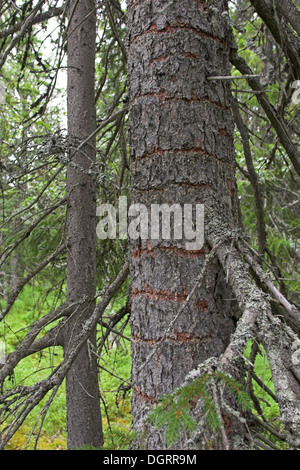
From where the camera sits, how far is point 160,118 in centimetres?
157

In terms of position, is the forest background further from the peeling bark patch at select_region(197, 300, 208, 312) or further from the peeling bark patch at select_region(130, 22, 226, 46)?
the peeling bark patch at select_region(197, 300, 208, 312)

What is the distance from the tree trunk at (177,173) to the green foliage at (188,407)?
50 centimetres

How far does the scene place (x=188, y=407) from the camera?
95 centimetres

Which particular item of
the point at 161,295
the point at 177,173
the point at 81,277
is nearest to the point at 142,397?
the point at 161,295

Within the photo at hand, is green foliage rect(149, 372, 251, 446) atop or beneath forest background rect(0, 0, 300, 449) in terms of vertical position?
beneath

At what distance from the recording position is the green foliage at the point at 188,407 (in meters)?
0.89

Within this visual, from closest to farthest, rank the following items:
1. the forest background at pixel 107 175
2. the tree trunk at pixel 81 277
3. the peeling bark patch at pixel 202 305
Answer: the peeling bark patch at pixel 202 305 < the forest background at pixel 107 175 < the tree trunk at pixel 81 277

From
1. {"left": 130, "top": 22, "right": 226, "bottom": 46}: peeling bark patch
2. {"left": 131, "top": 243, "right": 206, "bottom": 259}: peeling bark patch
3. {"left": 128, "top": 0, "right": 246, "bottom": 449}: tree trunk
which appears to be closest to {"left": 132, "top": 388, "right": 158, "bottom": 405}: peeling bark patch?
{"left": 128, "top": 0, "right": 246, "bottom": 449}: tree trunk

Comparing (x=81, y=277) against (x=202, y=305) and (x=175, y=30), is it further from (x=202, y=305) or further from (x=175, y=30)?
(x=175, y=30)

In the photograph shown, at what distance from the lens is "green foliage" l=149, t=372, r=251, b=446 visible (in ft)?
2.91

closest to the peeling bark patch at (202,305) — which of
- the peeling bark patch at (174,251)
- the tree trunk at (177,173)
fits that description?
the tree trunk at (177,173)

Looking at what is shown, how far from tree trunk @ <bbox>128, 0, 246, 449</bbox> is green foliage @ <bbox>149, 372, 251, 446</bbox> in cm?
50

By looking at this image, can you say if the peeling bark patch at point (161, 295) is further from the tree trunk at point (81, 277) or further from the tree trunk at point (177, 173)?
the tree trunk at point (81, 277)

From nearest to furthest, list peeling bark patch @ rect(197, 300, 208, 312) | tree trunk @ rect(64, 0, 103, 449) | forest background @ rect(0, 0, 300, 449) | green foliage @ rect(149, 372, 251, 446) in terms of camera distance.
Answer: green foliage @ rect(149, 372, 251, 446) → peeling bark patch @ rect(197, 300, 208, 312) → forest background @ rect(0, 0, 300, 449) → tree trunk @ rect(64, 0, 103, 449)
